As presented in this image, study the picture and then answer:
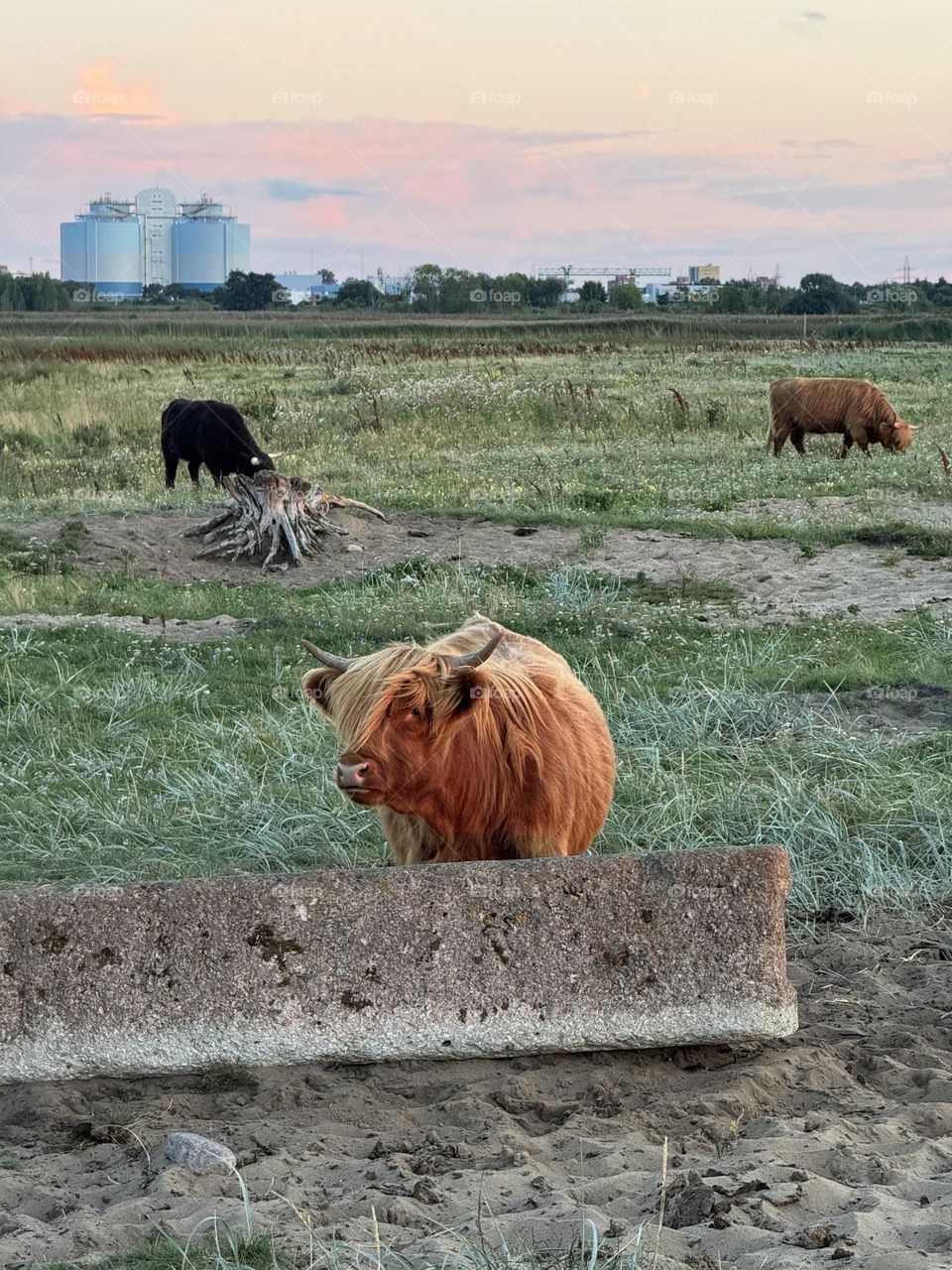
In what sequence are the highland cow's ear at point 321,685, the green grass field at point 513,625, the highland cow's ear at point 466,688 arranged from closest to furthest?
1. the highland cow's ear at point 466,688
2. the highland cow's ear at point 321,685
3. the green grass field at point 513,625

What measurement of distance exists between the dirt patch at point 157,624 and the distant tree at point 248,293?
232ft

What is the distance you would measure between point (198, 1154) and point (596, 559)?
9.37 meters

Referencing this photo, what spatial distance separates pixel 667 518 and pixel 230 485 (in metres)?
4.15

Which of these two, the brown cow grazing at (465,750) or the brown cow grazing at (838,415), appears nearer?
the brown cow grazing at (465,750)

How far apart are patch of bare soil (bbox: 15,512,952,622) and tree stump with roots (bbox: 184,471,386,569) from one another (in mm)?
154

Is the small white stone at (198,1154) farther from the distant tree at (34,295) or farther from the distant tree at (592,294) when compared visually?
the distant tree at (34,295)

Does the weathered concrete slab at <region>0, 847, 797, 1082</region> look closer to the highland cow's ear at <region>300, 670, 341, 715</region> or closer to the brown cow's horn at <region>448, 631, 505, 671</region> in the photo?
the brown cow's horn at <region>448, 631, 505, 671</region>

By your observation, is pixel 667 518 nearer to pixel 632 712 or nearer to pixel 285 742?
pixel 632 712

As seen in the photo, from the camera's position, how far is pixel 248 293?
267ft

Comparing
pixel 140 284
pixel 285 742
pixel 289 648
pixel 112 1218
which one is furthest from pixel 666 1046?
pixel 140 284

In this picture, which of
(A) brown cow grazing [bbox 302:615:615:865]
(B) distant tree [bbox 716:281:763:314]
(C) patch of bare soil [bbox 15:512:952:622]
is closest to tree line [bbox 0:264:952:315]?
(B) distant tree [bbox 716:281:763:314]

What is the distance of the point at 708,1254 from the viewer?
9.28ft

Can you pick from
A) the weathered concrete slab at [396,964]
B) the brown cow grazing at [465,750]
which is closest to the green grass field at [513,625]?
the brown cow grazing at [465,750]

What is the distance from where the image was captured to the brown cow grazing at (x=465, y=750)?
4207mm
